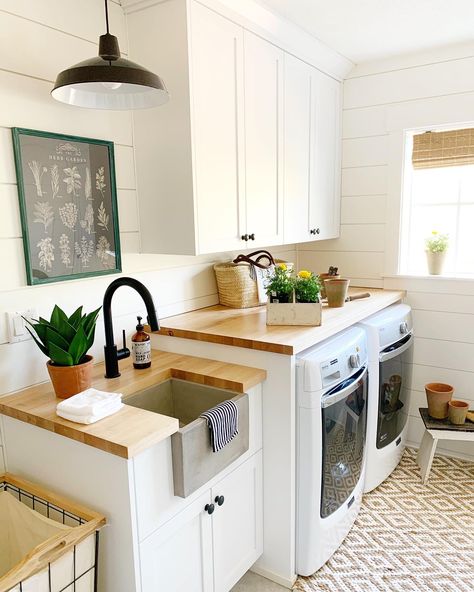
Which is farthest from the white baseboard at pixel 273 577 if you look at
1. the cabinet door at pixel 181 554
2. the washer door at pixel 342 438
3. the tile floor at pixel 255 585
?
the cabinet door at pixel 181 554

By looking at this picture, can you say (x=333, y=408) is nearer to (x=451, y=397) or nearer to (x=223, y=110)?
(x=451, y=397)

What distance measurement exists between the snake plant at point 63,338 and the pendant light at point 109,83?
724mm

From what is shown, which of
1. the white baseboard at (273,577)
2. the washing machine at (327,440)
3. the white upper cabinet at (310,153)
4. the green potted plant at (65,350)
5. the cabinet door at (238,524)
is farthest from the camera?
the white upper cabinet at (310,153)

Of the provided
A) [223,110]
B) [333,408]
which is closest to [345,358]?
[333,408]

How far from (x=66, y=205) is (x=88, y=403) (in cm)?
80

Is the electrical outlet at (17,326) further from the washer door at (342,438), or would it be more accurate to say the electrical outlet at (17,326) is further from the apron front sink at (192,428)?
the washer door at (342,438)

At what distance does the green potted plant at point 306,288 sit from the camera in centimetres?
212

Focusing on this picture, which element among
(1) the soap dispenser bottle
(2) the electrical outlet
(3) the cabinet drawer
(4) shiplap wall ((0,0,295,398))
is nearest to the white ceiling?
(4) shiplap wall ((0,0,295,398))

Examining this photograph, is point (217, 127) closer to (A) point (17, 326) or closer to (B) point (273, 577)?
(A) point (17, 326)

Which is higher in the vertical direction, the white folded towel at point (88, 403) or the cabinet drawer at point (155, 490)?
the white folded towel at point (88, 403)

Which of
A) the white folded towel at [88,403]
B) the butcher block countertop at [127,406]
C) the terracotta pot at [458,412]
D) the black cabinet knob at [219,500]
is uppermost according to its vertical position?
the white folded towel at [88,403]

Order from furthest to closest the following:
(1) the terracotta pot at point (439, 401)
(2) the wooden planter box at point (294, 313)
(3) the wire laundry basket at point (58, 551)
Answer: (1) the terracotta pot at point (439, 401)
(2) the wooden planter box at point (294, 313)
(3) the wire laundry basket at point (58, 551)

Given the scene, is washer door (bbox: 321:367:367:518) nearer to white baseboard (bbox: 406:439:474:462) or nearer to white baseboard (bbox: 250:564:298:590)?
white baseboard (bbox: 250:564:298:590)

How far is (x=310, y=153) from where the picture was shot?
9.03ft
